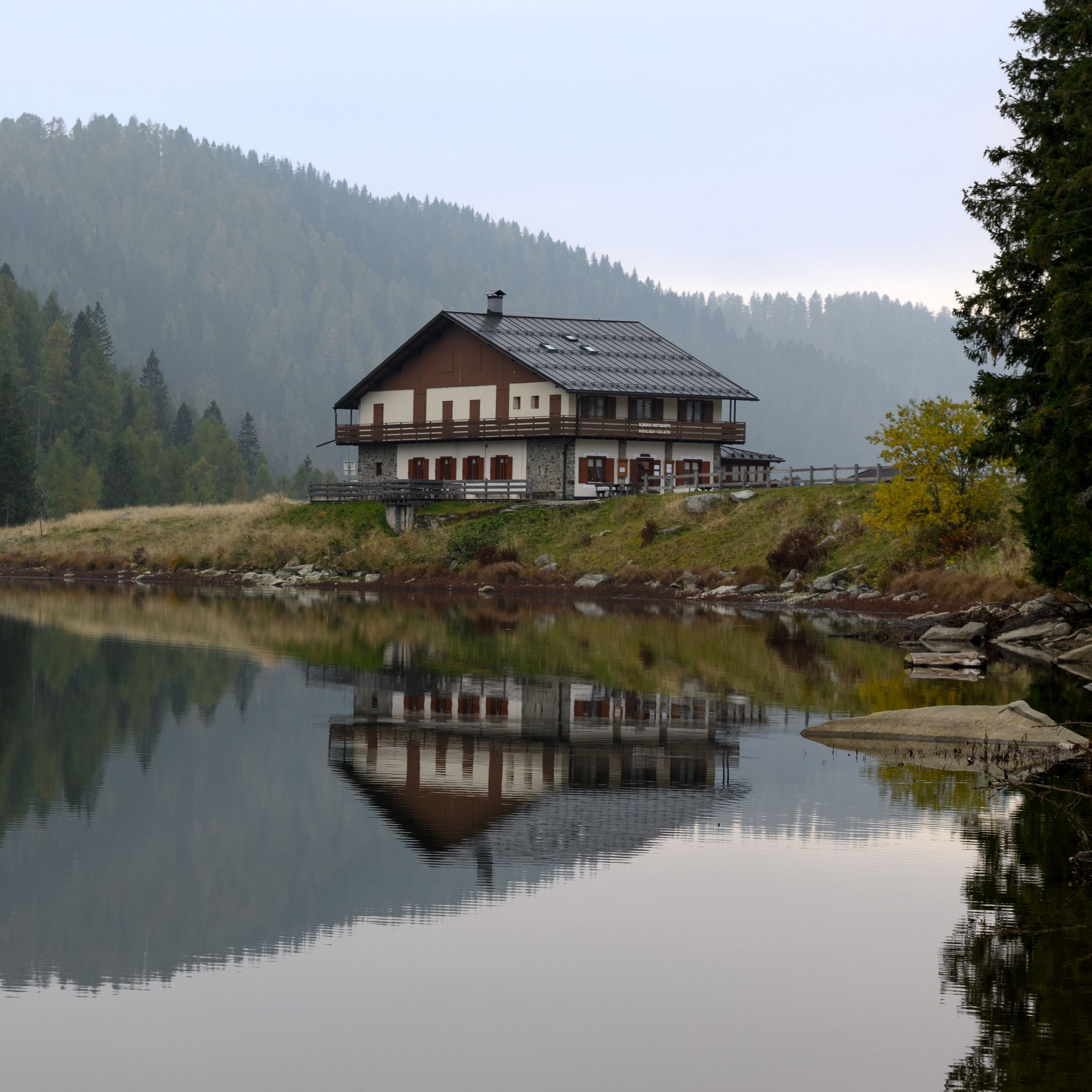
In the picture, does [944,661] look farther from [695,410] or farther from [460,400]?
[460,400]

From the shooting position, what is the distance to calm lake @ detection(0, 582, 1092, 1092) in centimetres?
1043

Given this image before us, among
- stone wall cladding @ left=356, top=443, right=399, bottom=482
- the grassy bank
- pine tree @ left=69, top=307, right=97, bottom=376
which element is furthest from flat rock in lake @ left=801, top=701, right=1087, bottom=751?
pine tree @ left=69, top=307, right=97, bottom=376

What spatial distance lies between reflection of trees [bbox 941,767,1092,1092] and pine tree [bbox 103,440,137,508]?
409ft

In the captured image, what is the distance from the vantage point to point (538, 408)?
8344 cm

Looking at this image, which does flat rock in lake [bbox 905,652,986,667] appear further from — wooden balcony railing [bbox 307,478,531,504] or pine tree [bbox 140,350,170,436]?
pine tree [bbox 140,350,170,436]

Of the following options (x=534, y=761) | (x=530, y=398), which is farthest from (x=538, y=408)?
(x=534, y=761)

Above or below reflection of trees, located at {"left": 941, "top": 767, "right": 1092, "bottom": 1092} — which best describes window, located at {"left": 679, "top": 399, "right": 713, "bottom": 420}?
above

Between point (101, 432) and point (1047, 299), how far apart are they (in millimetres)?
140640

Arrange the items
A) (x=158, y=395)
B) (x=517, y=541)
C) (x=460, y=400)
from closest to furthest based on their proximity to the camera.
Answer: (x=517, y=541), (x=460, y=400), (x=158, y=395)

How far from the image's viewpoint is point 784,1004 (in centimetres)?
1156

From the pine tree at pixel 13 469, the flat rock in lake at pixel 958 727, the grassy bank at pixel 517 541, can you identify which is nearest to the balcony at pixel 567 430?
the grassy bank at pixel 517 541

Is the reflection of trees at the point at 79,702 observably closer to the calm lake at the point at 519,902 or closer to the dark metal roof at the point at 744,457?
the calm lake at the point at 519,902

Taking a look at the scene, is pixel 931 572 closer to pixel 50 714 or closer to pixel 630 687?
pixel 630 687

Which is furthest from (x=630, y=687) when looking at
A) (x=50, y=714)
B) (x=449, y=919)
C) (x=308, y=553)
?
(x=308, y=553)
